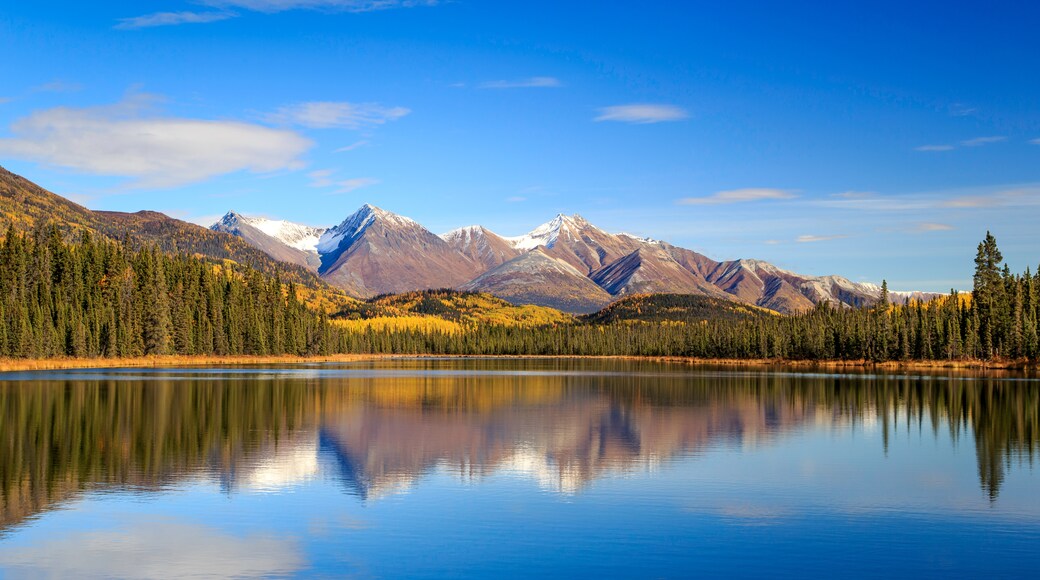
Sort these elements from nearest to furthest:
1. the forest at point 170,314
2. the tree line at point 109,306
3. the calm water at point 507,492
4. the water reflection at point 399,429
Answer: the calm water at point 507,492 < the water reflection at point 399,429 < the tree line at point 109,306 < the forest at point 170,314

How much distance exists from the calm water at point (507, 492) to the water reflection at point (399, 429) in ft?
0.85

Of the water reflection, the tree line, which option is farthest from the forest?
the water reflection

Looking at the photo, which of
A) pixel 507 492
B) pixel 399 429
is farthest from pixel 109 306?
pixel 507 492

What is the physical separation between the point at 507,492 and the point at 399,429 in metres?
21.6

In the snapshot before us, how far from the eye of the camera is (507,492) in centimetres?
3284

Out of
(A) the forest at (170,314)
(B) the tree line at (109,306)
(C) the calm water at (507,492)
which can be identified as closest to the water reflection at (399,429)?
(C) the calm water at (507,492)

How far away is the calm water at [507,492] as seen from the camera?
23.3m

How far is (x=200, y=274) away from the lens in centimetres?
18800

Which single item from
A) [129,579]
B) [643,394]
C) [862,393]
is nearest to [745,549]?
[129,579]

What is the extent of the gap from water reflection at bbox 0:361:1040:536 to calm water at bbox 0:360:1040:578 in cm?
26

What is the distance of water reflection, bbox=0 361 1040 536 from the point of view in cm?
3597

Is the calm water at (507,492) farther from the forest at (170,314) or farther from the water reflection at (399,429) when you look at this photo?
the forest at (170,314)

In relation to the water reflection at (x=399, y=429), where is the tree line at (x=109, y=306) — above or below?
above

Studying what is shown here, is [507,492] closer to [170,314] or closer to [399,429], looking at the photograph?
[399,429]
